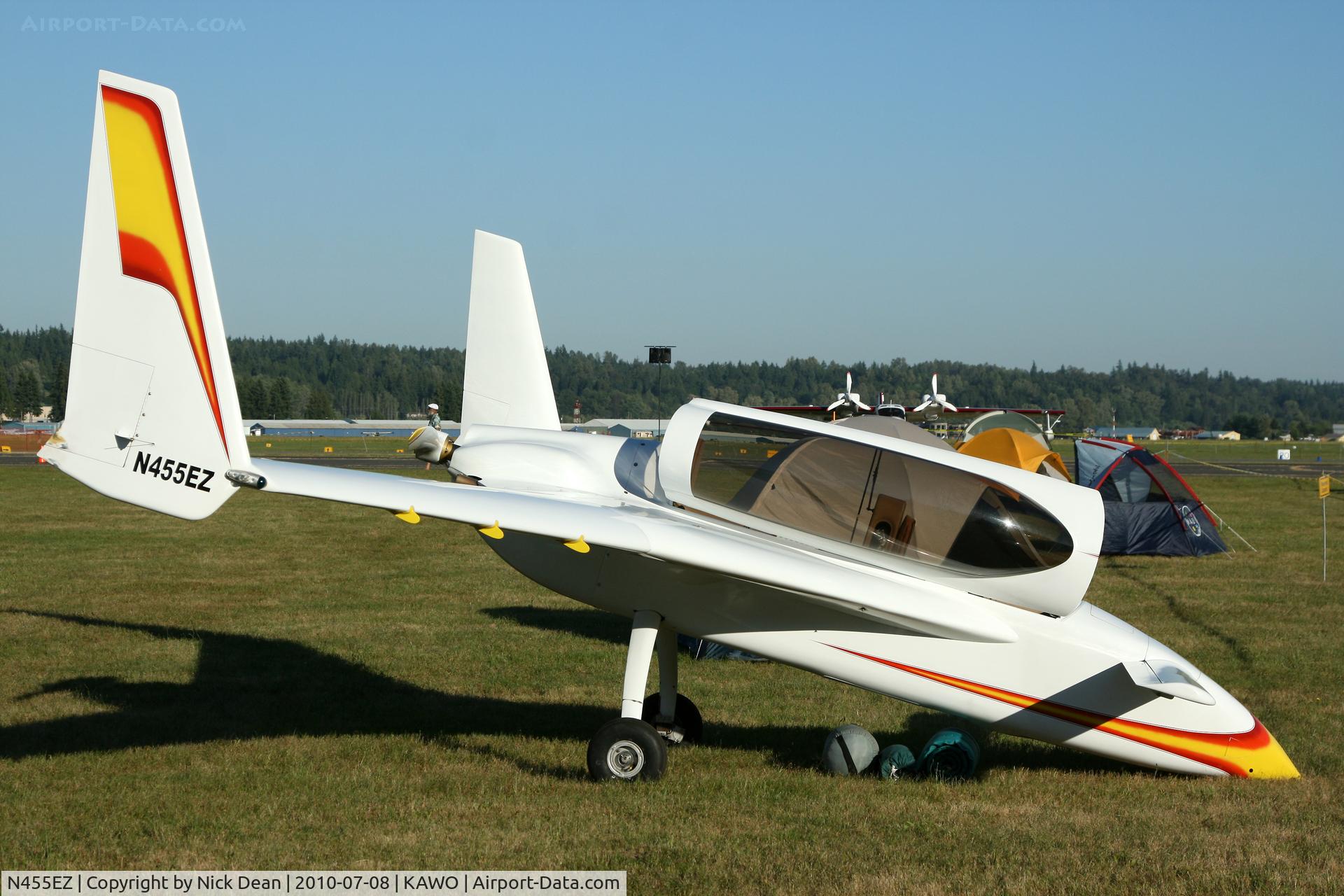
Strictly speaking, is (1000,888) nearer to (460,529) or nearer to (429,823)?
(429,823)

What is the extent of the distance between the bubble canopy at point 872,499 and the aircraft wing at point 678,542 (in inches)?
8.3

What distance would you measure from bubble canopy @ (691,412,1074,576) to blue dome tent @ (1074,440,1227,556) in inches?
562

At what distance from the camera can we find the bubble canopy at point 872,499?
6426 mm

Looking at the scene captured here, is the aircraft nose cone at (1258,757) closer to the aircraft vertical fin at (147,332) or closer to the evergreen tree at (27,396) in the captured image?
the aircraft vertical fin at (147,332)

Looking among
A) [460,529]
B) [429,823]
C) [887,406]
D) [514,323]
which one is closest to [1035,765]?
[429,823]

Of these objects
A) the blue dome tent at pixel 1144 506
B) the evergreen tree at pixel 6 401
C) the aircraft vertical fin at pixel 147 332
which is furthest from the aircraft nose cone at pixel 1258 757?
the evergreen tree at pixel 6 401

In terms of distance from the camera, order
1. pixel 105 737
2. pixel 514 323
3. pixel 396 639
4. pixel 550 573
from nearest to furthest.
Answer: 1. pixel 550 573
2. pixel 105 737
3. pixel 514 323
4. pixel 396 639

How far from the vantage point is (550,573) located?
710 centimetres

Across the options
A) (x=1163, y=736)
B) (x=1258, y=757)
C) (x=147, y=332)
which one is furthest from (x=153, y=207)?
(x=1258, y=757)

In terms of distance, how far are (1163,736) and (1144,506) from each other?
1430 cm

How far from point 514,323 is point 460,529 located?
43.7 feet

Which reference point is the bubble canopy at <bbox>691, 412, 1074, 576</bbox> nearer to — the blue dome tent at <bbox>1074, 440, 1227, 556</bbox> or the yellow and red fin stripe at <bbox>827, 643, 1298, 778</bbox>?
the yellow and red fin stripe at <bbox>827, 643, 1298, 778</bbox>

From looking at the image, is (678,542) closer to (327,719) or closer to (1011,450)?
(327,719)

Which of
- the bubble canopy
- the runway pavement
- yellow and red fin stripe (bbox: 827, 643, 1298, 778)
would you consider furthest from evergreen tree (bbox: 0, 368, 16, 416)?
yellow and red fin stripe (bbox: 827, 643, 1298, 778)
